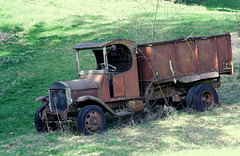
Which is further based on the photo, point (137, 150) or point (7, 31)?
point (7, 31)

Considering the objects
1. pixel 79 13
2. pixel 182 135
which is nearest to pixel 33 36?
pixel 79 13

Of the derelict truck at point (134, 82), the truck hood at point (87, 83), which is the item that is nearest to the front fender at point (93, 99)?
the derelict truck at point (134, 82)

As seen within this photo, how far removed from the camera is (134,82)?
9.22 meters

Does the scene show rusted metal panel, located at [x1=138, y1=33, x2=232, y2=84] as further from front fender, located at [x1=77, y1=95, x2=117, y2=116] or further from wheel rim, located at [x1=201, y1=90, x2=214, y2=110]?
front fender, located at [x1=77, y1=95, x2=117, y2=116]

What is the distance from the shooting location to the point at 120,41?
29.3ft

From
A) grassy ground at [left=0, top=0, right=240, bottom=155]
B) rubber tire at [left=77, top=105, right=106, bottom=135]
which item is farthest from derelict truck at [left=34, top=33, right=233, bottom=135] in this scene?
grassy ground at [left=0, top=0, right=240, bottom=155]

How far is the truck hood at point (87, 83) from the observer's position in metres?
8.47

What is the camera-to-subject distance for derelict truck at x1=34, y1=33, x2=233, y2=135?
841cm

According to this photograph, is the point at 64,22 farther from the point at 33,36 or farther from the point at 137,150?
the point at 137,150

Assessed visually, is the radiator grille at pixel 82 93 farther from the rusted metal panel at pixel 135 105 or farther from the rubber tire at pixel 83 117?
the rusted metal panel at pixel 135 105

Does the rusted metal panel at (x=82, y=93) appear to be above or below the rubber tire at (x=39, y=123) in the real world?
above

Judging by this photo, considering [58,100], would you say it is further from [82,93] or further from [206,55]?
[206,55]

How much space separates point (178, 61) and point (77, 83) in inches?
123

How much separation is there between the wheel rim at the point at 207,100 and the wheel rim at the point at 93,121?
11.5 ft
